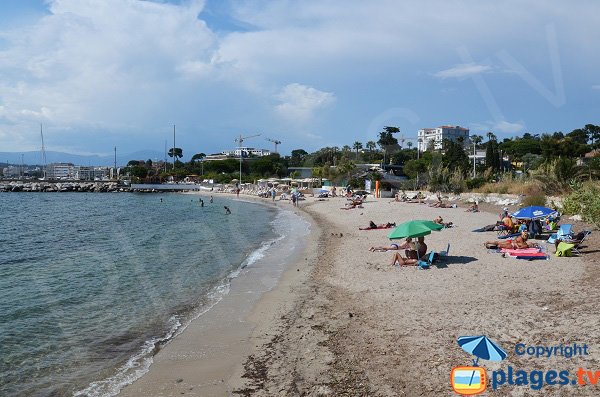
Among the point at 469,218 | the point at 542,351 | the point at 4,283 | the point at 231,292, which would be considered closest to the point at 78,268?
the point at 4,283

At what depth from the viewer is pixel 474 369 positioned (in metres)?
5.75

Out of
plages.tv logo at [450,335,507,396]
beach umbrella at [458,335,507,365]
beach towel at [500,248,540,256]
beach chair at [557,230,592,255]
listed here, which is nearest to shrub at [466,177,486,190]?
beach chair at [557,230,592,255]

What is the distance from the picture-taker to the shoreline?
6.48m

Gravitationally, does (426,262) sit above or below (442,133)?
below

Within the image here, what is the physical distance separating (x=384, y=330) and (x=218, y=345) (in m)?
2.75

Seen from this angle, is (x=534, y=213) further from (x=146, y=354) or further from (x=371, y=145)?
(x=371, y=145)

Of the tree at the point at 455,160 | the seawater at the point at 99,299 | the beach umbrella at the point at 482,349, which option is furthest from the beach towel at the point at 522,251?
the tree at the point at 455,160

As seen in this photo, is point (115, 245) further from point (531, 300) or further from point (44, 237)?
point (531, 300)

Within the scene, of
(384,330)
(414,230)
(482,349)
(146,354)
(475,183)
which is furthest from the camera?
(475,183)

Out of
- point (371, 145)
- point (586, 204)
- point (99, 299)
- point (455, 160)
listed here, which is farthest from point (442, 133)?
point (99, 299)

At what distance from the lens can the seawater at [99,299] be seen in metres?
7.47

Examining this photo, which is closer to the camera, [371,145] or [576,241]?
[576,241]

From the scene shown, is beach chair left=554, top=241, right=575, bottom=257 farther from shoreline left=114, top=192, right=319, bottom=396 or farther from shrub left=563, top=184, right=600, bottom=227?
shoreline left=114, top=192, right=319, bottom=396

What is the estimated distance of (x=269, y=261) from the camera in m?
16.4
